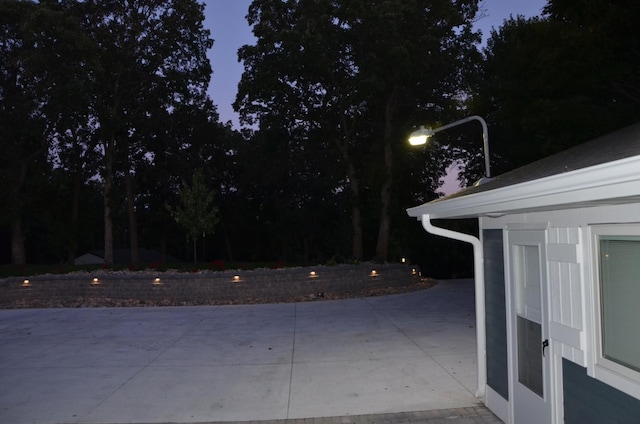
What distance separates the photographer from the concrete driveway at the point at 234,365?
5773mm

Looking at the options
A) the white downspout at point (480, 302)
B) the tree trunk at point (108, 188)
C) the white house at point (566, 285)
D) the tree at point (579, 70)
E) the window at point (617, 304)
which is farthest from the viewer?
the tree trunk at point (108, 188)

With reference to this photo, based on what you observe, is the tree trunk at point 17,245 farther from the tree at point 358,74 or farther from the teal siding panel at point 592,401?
the teal siding panel at point 592,401

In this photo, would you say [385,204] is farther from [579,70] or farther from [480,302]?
[480,302]

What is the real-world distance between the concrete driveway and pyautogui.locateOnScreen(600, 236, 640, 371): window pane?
2.90m

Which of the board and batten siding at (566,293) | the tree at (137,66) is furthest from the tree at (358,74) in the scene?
the board and batten siding at (566,293)

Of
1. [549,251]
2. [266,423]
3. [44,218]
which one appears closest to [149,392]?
[266,423]

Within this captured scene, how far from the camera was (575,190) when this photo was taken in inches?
92.9

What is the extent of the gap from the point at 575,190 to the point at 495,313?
10.5 feet

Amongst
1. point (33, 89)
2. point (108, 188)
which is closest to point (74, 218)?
point (108, 188)

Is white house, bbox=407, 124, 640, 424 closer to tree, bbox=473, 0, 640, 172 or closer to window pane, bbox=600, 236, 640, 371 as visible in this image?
window pane, bbox=600, 236, 640, 371

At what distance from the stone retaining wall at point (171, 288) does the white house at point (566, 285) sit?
10642mm

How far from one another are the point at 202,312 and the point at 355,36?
12.2m

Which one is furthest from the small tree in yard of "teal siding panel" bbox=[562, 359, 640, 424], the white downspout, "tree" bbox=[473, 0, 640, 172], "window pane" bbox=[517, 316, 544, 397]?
"teal siding panel" bbox=[562, 359, 640, 424]

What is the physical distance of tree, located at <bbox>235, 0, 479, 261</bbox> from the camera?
1866 cm
